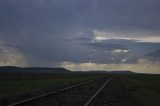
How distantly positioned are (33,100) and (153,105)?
6.38 m

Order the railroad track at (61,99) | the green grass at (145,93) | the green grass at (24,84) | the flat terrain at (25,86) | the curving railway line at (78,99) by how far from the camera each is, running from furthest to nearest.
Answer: the green grass at (24,84) → the flat terrain at (25,86) → the green grass at (145,93) → the curving railway line at (78,99) → the railroad track at (61,99)

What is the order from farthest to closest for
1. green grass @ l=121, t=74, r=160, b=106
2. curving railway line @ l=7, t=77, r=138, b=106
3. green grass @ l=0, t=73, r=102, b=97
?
green grass @ l=0, t=73, r=102, b=97, green grass @ l=121, t=74, r=160, b=106, curving railway line @ l=7, t=77, r=138, b=106

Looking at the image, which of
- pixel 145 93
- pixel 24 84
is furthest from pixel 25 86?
pixel 145 93

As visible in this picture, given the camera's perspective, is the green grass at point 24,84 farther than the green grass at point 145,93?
Yes

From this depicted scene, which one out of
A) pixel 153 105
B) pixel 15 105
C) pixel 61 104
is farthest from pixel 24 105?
pixel 153 105

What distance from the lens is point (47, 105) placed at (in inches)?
621

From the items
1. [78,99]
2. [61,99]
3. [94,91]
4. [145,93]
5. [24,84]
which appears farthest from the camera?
[24,84]

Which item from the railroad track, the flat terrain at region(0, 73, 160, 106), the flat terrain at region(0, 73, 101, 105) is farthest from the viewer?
the flat terrain at region(0, 73, 101, 105)

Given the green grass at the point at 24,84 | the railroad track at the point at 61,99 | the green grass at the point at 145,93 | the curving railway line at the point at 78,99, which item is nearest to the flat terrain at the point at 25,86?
the green grass at the point at 24,84

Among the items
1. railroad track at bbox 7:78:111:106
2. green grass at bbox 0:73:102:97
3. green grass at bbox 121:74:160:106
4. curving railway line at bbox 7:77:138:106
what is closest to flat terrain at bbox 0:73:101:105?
green grass at bbox 0:73:102:97

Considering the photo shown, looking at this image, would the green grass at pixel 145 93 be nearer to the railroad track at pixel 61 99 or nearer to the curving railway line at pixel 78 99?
the curving railway line at pixel 78 99

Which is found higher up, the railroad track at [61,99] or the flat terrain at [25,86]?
the flat terrain at [25,86]

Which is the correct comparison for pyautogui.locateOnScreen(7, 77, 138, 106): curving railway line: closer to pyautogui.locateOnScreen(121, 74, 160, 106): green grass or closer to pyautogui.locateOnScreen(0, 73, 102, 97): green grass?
pyautogui.locateOnScreen(121, 74, 160, 106): green grass

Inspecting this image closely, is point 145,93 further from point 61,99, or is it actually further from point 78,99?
point 61,99
